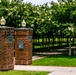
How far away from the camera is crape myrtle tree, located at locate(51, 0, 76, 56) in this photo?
965 inches

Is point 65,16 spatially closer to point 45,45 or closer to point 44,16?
point 44,16

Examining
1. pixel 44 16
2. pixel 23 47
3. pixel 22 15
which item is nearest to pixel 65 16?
pixel 44 16

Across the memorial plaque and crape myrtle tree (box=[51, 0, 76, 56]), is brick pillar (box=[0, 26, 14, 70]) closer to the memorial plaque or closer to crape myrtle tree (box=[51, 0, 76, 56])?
the memorial plaque

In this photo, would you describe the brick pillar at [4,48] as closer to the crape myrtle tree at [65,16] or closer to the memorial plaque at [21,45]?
the memorial plaque at [21,45]

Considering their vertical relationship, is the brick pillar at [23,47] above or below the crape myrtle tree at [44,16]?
below

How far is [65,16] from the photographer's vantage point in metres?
25.4

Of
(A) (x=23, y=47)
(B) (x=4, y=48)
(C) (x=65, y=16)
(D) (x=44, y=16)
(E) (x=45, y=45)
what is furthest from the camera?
(E) (x=45, y=45)

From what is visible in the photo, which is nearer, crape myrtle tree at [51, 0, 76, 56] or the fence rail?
crape myrtle tree at [51, 0, 76, 56]

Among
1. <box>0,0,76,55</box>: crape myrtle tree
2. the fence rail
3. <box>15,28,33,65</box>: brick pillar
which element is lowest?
the fence rail

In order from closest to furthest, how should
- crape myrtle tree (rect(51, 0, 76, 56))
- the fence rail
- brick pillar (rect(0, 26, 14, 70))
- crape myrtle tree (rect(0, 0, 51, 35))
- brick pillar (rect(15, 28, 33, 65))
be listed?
brick pillar (rect(0, 26, 14, 70)) → brick pillar (rect(15, 28, 33, 65)) → crape myrtle tree (rect(51, 0, 76, 56)) → crape myrtle tree (rect(0, 0, 51, 35)) → the fence rail

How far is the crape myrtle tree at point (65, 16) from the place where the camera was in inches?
965

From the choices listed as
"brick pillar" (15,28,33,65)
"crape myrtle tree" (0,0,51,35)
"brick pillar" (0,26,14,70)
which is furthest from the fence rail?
"brick pillar" (0,26,14,70)

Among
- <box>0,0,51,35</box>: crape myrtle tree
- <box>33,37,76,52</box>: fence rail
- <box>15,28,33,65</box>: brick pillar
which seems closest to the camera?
<box>15,28,33,65</box>: brick pillar

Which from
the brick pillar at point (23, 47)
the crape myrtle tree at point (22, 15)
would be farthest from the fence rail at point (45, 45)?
the brick pillar at point (23, 47)
